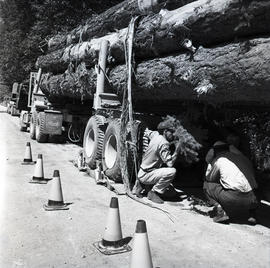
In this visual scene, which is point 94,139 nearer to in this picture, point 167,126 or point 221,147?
point 167,126

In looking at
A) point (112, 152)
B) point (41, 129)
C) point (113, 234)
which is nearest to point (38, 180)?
point (112, 152)

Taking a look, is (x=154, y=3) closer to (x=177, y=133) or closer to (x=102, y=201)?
(x=177, y=133)

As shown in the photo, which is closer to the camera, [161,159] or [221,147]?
[221,147]

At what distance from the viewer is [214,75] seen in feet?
18.5

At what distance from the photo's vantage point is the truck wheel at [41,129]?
47.6 ft

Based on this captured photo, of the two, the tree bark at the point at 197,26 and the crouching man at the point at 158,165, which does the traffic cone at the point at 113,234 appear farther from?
the tree bark at the point at 197,26

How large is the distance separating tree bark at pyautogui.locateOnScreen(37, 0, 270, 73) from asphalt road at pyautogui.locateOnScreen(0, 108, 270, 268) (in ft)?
8.71

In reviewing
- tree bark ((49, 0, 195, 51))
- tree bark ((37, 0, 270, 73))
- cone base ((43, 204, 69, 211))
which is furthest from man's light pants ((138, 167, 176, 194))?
tree bark ((49, 0, 195, 51))

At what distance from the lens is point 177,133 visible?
22.3ft

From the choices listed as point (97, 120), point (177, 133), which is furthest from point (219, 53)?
point (97, 120)

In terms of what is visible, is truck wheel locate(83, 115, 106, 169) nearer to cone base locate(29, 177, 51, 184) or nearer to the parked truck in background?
cone base locate(29, 177, 51, 184)

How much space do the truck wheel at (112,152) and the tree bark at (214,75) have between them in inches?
36.8

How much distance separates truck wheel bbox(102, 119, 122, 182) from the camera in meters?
7.98

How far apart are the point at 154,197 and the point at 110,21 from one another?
4.94m
